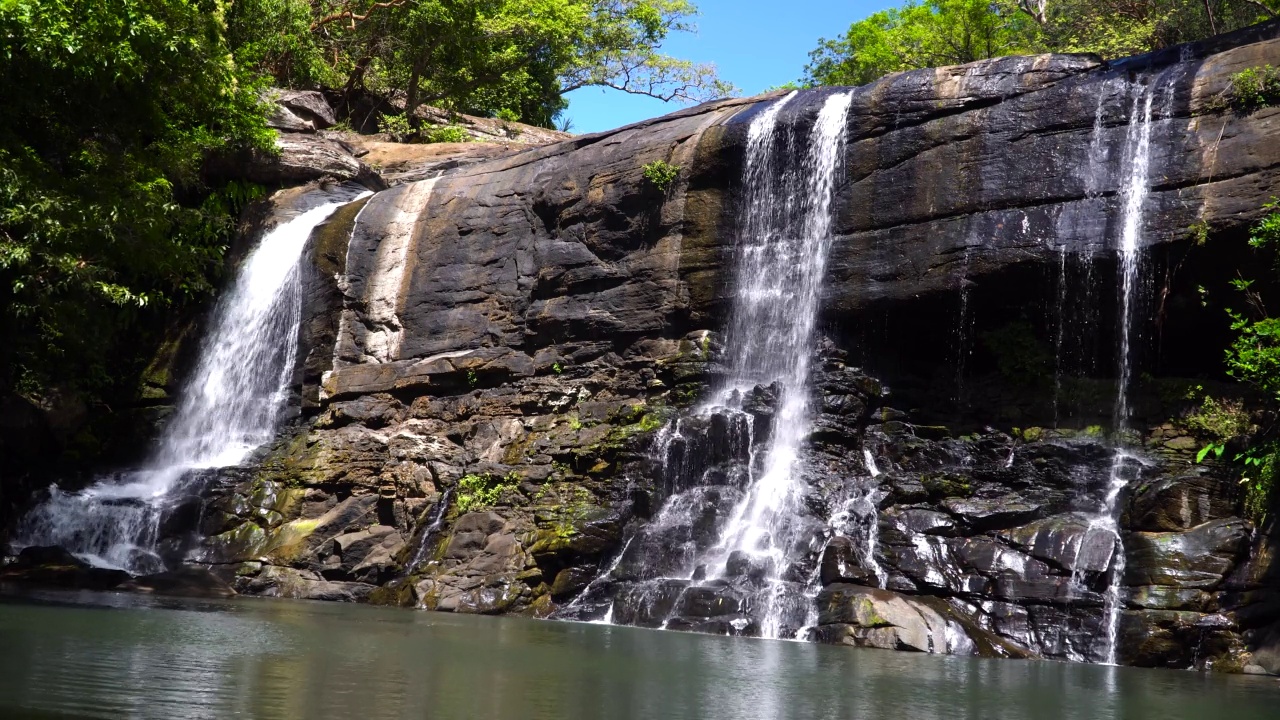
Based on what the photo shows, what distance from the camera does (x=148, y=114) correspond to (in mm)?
14352

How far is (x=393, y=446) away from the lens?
17.0 metres

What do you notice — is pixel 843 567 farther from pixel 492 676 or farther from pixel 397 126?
pixel 397 126

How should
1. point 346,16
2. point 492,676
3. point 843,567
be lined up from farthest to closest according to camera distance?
point 346,16 < point 843,567 < point 492,676

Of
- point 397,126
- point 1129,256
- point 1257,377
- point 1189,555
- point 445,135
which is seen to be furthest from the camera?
point 397,126

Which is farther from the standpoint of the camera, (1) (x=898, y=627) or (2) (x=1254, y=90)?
(2) (x=1254, y=90)

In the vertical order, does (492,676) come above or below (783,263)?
below

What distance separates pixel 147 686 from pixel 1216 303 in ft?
43.0

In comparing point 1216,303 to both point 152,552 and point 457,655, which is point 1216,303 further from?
point 152,552

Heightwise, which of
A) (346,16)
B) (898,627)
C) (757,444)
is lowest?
(898,627)

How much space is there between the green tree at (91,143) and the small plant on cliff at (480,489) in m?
4.75

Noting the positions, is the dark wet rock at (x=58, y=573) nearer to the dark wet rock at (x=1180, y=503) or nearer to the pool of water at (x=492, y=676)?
the pool of water at (x=492, y=676)

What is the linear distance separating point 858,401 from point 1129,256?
3871 millimetres

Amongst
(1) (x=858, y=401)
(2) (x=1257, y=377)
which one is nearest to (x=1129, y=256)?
(2) (x=1257, y=377)

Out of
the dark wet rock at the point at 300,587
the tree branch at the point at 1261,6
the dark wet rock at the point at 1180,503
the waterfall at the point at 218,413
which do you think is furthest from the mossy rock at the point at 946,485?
the tree branch at the point at 1261,6
